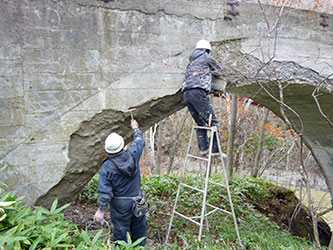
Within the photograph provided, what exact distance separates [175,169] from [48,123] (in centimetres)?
846

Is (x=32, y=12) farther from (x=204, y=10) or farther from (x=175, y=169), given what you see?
(x=175, y=169)

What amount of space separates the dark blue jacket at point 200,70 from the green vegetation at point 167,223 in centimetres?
219

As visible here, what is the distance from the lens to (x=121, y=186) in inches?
140

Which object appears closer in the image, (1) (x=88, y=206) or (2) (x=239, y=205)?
(1) (x=88, y=206)

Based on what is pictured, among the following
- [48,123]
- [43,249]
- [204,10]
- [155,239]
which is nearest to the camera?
[43,249]

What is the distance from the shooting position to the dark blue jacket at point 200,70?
3965 millimetres

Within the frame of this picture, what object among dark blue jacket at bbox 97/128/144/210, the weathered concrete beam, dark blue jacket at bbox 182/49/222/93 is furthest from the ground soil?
dark blue jacket at bbox 182/49/222/93

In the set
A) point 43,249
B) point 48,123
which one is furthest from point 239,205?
point 43,249

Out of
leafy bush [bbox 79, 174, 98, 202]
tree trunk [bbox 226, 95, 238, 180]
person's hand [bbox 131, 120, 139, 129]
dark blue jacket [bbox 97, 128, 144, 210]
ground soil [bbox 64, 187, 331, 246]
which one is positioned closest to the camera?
dark blue jacket [bbox 97, 128, 144, 210]

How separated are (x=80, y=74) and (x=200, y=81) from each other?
1611 mm

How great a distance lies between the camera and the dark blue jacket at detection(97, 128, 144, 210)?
342 cm

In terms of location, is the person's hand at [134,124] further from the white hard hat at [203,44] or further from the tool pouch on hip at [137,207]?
the white hard hat at [203,44]

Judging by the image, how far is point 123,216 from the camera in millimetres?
A: 3596

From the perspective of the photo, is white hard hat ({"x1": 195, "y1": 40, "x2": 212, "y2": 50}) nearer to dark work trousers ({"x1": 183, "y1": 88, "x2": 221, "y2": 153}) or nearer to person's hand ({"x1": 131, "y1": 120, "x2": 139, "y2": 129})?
dark work trousers ({"x1": 183, "y1": 88, "x2": 221, "y2": 153})
